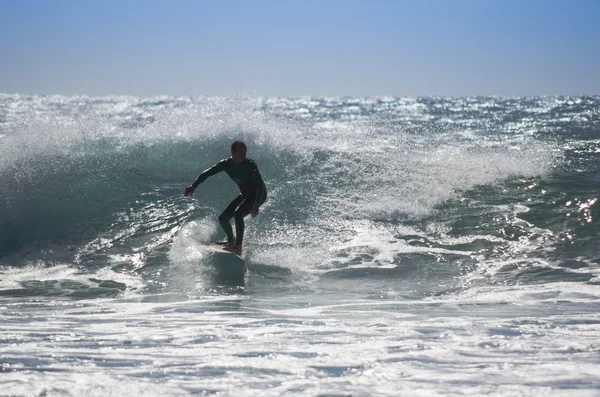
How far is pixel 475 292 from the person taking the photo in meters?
6.66

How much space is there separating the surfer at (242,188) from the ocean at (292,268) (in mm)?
349

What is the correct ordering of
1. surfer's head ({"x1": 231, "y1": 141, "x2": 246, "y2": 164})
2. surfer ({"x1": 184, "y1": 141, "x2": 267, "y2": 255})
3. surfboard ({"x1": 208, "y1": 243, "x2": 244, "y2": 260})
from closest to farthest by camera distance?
surfer's head ({"x1": 231, "y1": 141, "x2": 246, "y2": 164})
surfer ({"x1": 184, "y1": 141, "x2": 267, "y2": 255})
surfboard ({"x1": 208, "y1": 243, "x2": 244, "y2": 260})

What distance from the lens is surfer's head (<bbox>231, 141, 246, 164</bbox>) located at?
7.95 meters

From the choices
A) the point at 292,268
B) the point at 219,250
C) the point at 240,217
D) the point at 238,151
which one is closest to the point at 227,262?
the point at 219,250

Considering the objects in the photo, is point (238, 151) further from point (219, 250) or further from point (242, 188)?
point (219, 250)

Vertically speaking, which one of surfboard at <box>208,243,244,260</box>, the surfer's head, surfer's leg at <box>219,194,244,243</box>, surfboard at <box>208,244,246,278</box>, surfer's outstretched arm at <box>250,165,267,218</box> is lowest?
surfboard at <box>208,244,246,278</box>

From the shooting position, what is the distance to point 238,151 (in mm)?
7977

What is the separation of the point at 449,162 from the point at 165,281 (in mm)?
7864

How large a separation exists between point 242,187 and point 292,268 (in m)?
1.27

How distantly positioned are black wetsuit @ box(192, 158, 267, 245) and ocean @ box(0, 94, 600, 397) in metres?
0.45

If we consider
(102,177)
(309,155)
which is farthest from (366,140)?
(102,177)

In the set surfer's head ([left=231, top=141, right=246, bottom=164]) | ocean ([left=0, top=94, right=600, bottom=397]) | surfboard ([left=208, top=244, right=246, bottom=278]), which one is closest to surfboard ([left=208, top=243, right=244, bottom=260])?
surfboard ([left=208, top=244, right=246, bottom=278])

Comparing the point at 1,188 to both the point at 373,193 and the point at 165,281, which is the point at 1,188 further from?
the point at 373,193

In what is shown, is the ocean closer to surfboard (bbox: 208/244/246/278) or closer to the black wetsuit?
surfboard (bbox: 208/244/246/278)
